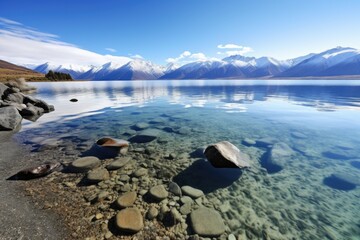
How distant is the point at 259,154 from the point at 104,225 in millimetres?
9912

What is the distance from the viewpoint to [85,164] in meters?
10.0

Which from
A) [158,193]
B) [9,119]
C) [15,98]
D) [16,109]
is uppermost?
[15,98]

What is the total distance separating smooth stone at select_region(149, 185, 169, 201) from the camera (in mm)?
7809

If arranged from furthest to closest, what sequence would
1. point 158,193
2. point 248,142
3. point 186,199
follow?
point 248,142, point 158,193, point 186,199

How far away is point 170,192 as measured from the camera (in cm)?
822

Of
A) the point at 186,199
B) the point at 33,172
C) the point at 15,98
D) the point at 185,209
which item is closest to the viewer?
the point at 185,209

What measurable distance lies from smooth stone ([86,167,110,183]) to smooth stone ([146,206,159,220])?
10.4 feet

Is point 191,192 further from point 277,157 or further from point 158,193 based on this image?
point 277,157

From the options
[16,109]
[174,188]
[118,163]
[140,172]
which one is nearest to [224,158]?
[174,188]

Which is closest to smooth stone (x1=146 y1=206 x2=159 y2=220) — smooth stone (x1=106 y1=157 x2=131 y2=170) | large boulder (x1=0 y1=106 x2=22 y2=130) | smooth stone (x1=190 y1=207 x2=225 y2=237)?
smooth stone (x1=190 y1=207 x2=225 y2=237)

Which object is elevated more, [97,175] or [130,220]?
[97,175]

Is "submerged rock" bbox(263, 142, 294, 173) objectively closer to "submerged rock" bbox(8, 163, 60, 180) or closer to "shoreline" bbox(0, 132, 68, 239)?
"shoreline" bbox(0, 132, 68, 239)

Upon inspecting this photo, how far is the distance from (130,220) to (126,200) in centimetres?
122

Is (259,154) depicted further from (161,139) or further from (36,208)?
(36,208)
